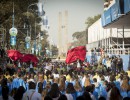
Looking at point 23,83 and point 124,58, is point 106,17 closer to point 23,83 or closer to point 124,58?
point 124,58

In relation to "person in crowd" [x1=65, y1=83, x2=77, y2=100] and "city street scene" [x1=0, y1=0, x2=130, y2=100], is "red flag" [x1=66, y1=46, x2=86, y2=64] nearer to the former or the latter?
"city street scene" [x1=0, y1=0, x2=130, y2=100]

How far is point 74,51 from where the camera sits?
22500mm

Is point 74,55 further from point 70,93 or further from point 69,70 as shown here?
point 70,93

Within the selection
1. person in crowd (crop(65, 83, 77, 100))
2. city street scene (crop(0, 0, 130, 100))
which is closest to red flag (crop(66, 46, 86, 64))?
city street scene (crop(0, 0, 130, 100))

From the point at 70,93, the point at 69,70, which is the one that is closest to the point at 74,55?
the point at 69,70

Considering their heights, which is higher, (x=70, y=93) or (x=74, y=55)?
(x=74, y=55)

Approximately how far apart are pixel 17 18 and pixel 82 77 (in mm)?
42628

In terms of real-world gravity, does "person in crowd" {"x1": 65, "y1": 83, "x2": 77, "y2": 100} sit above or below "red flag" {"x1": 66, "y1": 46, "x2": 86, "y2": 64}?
below

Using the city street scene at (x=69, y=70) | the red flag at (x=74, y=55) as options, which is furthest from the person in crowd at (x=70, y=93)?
the red flag at (x=74, y=55)

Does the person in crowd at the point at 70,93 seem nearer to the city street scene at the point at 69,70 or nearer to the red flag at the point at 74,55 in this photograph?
the city street scene at the point at 69,70

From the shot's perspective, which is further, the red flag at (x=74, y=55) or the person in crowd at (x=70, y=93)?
the red flag at (x=74, y=55)

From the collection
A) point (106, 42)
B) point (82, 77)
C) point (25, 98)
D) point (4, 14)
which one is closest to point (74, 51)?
point (82, 77)

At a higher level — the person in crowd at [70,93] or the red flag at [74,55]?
A: the red flag at [74,55]

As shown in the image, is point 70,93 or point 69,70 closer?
point 70,93
